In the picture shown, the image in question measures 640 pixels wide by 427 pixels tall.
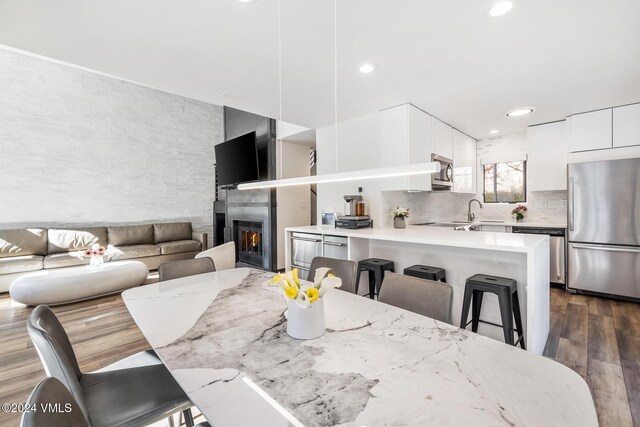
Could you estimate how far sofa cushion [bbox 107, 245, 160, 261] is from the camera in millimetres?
4941

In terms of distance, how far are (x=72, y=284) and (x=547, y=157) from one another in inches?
265

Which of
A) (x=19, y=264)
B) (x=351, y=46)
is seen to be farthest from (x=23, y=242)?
(x=351, y=46)

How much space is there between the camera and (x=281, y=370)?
0.94 meters

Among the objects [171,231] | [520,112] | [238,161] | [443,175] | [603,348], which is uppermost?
[520,112]

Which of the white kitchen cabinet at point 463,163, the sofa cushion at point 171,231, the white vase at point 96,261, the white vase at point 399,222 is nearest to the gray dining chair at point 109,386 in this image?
the white vase at point 399,222

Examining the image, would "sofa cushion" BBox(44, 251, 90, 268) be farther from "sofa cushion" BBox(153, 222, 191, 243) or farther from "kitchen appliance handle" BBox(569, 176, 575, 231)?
"kitchen appliance handle" BBox(569, 176, 575, 231)

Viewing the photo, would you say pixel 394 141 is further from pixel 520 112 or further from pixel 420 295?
pixel 420 295

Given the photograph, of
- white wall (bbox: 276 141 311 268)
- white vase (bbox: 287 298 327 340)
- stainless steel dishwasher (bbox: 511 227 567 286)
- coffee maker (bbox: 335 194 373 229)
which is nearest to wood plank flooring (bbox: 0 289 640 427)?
stainless steel dishwasher (bbox: 511 227 567 286)

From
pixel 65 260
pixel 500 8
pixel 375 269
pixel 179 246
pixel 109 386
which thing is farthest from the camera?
pixel 179 246

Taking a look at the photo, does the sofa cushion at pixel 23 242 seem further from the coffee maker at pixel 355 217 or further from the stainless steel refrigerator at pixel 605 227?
the stainless steel refrigerator at pixel 605 227

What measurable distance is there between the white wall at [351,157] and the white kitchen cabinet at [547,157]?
8.51 feet

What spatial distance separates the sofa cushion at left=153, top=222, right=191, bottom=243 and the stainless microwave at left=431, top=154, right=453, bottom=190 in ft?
16.3

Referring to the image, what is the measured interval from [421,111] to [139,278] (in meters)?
4.57

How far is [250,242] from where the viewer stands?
222 inches
